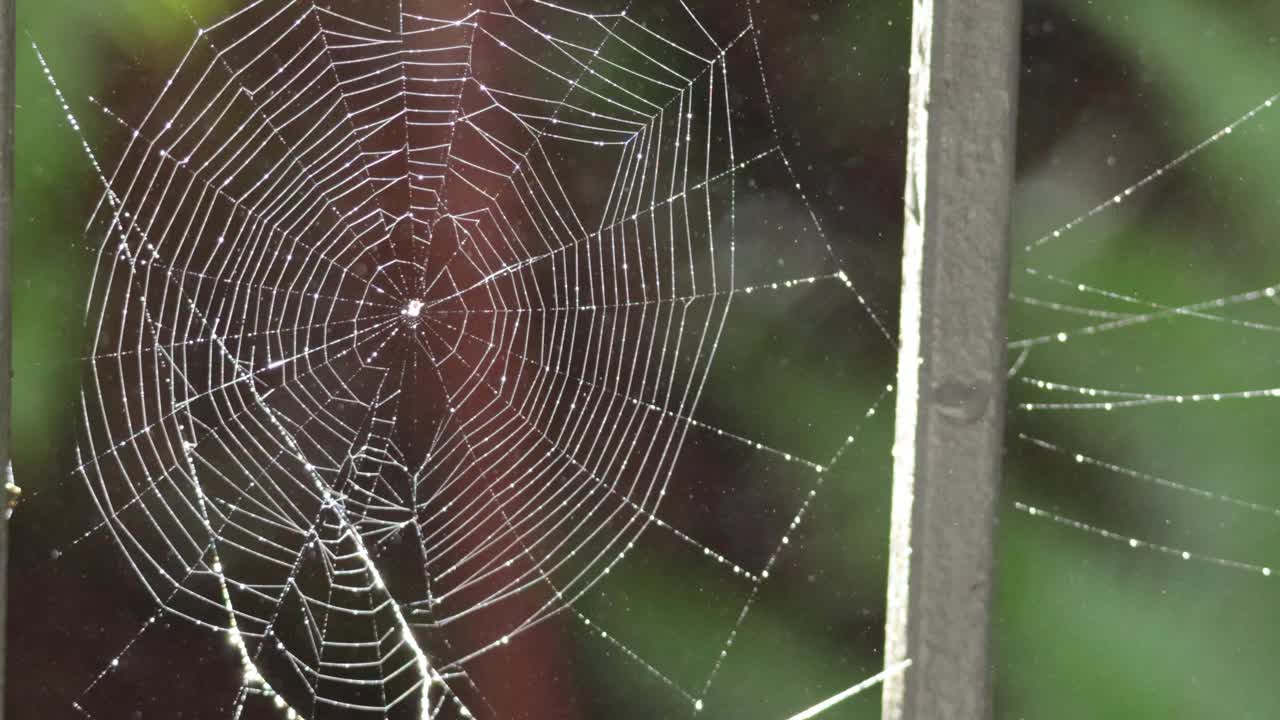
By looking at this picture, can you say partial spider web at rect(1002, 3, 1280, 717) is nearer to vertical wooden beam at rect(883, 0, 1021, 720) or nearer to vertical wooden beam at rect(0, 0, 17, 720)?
vertical wooden beam at rect(883, 0, 1021, 720)

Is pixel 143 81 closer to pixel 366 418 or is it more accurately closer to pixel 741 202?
pixel 366 418

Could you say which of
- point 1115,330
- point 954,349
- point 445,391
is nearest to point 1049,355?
point 1115,330

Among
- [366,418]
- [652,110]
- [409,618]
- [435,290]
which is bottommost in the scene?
[409,618]

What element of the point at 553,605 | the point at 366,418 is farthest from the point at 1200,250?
the point at 366,418

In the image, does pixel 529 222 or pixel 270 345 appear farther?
pixel 270 345

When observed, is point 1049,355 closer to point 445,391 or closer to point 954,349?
point 954,349

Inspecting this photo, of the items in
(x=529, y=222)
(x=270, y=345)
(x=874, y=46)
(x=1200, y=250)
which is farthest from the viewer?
(x=270, y=345)
